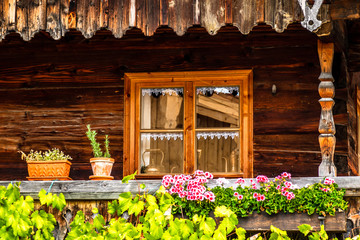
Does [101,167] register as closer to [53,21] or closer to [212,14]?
→ [53,21]

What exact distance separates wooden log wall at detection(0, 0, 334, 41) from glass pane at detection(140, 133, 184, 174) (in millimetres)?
1936

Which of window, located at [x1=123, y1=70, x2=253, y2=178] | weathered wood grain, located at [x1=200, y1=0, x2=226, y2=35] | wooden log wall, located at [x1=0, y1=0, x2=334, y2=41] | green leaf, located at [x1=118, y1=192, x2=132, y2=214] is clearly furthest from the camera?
window, located at [x1=123, y1=70, x2=253, y2=178]

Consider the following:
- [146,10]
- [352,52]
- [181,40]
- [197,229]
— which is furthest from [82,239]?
[352,52]

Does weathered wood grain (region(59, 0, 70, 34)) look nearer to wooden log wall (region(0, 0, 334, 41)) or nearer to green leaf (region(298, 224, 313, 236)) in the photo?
wooden log wall (region(0, 0, 334, 41))

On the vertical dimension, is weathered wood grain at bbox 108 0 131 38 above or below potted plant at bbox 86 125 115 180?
above

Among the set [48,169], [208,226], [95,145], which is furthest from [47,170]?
[208,226]

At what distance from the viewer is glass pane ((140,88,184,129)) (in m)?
10.1

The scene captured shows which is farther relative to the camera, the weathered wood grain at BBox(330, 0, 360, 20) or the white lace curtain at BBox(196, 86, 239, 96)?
the white lace curtain at BBox(196, 86, 239, 96)

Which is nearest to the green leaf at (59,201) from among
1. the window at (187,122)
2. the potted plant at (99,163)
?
the potted plant at (99,163)

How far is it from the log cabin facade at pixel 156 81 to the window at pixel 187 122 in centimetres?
7

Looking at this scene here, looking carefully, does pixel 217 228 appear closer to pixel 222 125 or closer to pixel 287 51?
pixel 222 125

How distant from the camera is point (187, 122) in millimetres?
9906

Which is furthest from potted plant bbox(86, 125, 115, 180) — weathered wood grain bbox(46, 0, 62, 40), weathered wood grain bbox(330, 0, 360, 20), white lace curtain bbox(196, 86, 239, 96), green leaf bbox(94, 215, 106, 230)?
weathered wood grain bbox(330, 0, 360, 20)

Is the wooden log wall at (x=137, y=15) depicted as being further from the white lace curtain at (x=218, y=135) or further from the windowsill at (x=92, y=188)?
the white lace curtain at (x=218, y=135)
